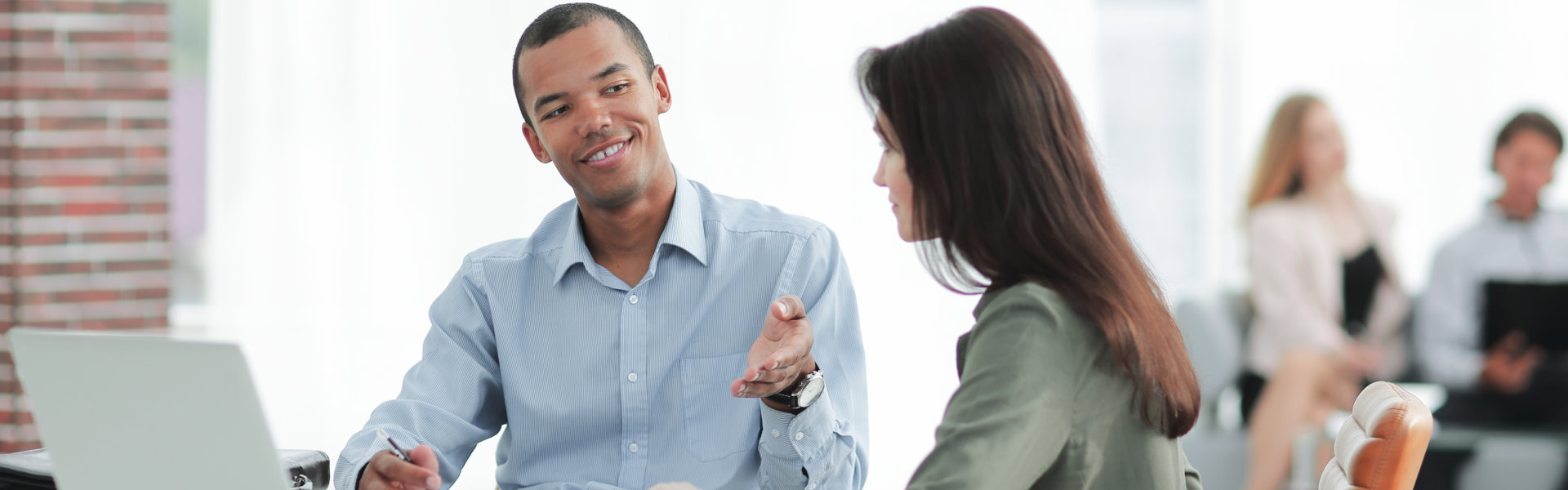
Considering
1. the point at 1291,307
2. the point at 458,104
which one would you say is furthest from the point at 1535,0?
the point at 458,104

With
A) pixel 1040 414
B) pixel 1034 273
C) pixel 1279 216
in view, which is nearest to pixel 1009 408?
pixel 1040 414

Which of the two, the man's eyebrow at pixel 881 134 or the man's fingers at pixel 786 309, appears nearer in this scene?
the man's eyebrow at pixel 881 134

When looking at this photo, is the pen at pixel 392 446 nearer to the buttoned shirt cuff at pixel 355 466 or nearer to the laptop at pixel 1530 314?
the buttoned shirt cuff at pixel 355 466

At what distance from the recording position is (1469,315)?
12.1 ft

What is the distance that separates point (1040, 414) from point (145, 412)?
775 millimetres

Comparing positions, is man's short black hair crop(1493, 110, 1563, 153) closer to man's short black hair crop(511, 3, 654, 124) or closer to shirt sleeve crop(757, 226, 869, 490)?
shirt sleeve crop(757, 226, 869, 490)

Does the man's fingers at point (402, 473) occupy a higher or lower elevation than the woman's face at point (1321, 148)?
lower

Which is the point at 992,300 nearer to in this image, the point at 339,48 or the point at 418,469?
the point at 418,469

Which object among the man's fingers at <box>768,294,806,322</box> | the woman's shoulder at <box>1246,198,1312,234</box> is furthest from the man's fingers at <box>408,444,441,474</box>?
the woman's shoulder at <box>1246,198,1312,234</box>

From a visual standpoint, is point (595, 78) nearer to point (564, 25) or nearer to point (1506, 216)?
point (564, 25)

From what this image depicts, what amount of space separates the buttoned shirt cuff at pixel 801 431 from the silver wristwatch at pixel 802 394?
Result: 0.05ft

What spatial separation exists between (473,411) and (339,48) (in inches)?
105

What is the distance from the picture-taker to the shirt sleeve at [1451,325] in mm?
3625

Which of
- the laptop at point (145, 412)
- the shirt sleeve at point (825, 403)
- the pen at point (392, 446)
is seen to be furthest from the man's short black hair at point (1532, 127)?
the laptop at point (145, 412)
